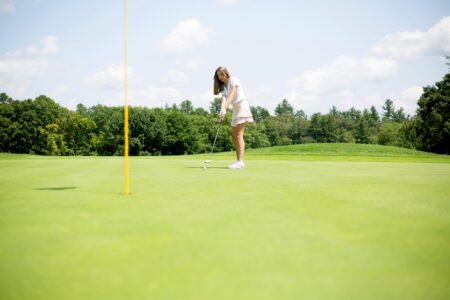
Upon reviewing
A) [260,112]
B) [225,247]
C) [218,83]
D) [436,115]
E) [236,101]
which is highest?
[260,112]

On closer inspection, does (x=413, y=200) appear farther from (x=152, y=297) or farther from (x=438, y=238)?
(x=152, y=297)

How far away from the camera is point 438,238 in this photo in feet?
7.55

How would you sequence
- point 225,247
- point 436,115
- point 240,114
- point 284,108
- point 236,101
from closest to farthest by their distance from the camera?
1. point 225,247
2. point 240,114
3. point 236,101
4. point 436,115
5. point 284,108

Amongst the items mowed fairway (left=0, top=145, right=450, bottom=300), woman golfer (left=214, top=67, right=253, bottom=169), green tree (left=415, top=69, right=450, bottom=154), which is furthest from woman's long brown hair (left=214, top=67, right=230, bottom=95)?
green tree (left=415, top=69, right=450, bottom=154)

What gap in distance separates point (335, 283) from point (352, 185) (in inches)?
140

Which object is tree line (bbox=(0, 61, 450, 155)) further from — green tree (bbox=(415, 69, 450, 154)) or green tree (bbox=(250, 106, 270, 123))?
Result: green tree (bbox=(250, 106, 270, 123))

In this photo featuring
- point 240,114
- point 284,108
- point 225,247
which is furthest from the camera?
point 284,108

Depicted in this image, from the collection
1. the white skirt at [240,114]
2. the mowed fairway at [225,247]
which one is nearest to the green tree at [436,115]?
the white skirt at [240,114]

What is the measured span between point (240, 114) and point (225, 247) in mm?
6590

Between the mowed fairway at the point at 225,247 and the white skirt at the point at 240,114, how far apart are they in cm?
474

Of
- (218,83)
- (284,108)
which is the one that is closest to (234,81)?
(218,83)

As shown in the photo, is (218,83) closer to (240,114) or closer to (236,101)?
(236,101)

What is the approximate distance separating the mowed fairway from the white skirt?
4.74 meters

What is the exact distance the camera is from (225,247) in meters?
2.07
